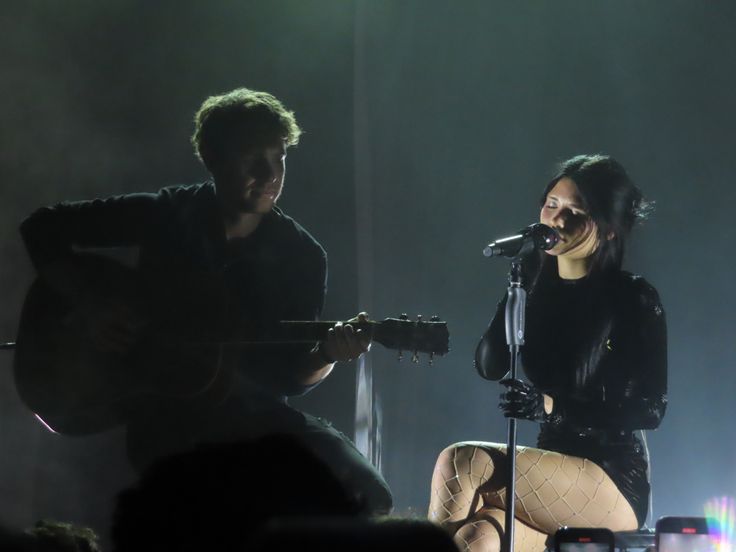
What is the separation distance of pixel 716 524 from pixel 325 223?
1.92 metres

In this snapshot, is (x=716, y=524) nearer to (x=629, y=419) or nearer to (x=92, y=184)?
(x=629, y=419)

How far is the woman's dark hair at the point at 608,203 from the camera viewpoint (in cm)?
302

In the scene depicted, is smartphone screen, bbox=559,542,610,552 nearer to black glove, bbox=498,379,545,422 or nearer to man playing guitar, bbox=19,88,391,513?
black glove, bbox=498,379,545,422

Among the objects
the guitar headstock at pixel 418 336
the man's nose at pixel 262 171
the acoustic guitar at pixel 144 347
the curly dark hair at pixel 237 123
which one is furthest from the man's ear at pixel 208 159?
the guitar headstock at pixel 418 336

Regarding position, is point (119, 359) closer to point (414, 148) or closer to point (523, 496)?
point (523, 496)

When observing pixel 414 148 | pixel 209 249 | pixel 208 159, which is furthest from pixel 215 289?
pixel 414 148

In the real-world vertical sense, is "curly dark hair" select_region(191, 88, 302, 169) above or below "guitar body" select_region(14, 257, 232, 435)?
above

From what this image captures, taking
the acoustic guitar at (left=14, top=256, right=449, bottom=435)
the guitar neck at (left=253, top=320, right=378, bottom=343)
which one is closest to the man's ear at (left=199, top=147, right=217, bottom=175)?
the acoustic guitar at (left=14, top=256, right=449, bottom=435)

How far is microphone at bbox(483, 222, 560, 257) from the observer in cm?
243

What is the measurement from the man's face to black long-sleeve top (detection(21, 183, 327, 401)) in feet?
0.17

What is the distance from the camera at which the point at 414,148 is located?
3.61 meters

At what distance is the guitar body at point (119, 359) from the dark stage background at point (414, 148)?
0.70 ft

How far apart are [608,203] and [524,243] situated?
0.71m

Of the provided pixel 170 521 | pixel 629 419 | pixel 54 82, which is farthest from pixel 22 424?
pixel 170 521
